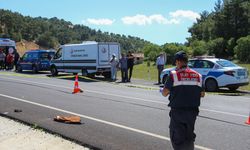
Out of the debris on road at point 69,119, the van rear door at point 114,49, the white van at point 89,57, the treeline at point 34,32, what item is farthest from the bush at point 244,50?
the treeline at point 34,32

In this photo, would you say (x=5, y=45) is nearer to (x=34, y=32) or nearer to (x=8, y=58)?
(x=8, y=58)

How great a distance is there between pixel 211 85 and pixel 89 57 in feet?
34.0

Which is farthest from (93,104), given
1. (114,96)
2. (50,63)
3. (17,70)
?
(17,70)

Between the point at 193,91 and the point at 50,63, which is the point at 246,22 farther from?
the point at 193,91

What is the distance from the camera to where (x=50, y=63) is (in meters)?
31.3

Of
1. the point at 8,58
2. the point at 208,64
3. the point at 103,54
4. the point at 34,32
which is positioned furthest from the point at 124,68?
the point at 34,32

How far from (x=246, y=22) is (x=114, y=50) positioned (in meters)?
58.8

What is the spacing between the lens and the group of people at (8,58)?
38728 millimetres

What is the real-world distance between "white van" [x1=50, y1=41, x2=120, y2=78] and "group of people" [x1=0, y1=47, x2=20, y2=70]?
1077 cm

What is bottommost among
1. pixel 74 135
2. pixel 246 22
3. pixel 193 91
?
pixel 74 135

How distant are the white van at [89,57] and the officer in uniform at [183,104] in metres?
21.1

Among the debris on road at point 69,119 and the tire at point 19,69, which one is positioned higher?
the tire at point 19,69

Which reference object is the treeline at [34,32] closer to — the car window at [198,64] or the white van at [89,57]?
the white van at [89,57]

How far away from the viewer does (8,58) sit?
38.7m
